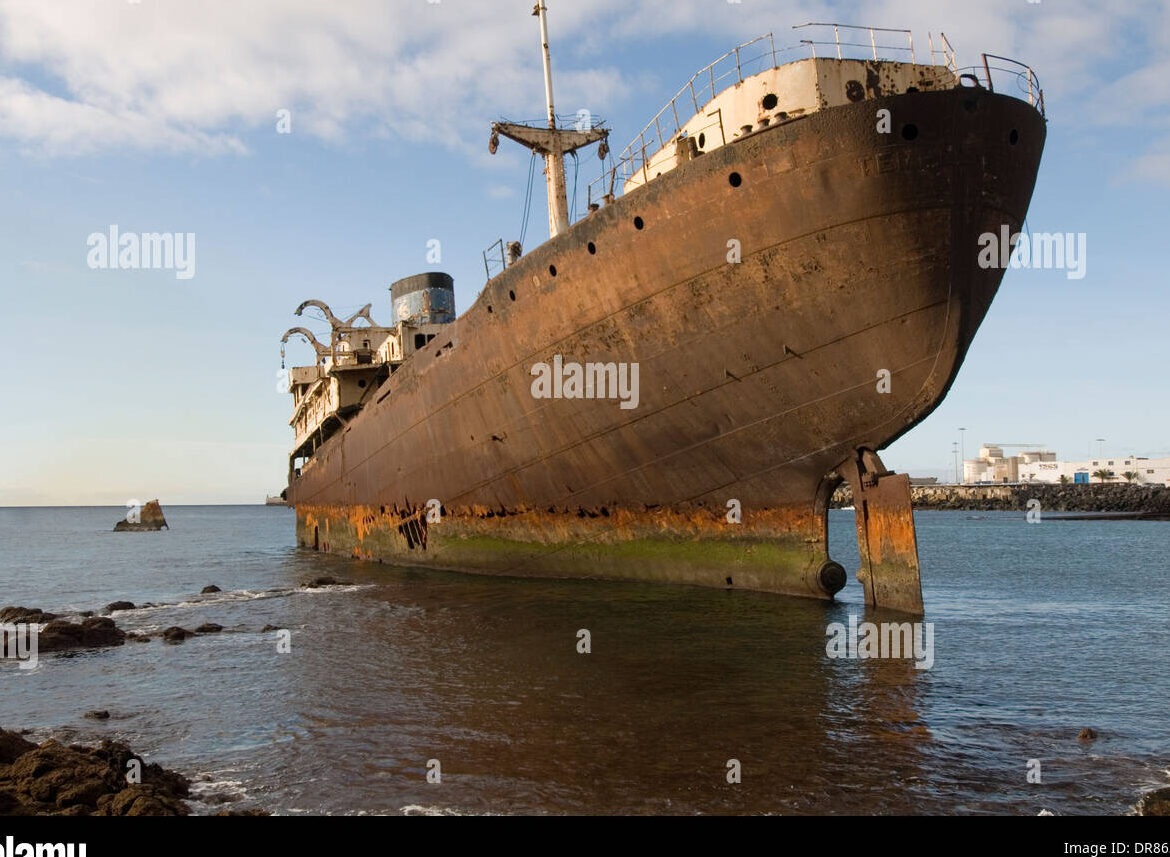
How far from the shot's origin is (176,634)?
13.3 meters

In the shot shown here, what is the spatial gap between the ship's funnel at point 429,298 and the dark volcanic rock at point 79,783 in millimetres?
22818

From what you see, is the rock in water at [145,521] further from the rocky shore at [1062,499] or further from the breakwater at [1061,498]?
the breakwater at [1061,498]

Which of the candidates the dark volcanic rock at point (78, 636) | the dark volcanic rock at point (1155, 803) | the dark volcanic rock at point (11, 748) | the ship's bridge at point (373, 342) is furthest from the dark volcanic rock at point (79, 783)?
the ship's bridge at point (373, 342)

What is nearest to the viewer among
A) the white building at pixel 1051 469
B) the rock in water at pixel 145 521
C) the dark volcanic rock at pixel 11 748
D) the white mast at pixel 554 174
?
the dark volcanic rock at pixel 11 748

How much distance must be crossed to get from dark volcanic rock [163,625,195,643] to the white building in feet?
324

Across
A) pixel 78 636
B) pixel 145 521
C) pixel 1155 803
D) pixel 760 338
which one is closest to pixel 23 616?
pixel 78 636

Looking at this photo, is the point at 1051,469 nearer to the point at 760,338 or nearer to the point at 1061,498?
the point at 1061,498

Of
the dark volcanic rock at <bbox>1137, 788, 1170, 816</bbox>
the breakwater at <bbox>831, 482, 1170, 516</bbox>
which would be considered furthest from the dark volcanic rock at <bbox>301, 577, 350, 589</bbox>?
the breakwater at <bbox>831, 482, 1170, 516</bbox>

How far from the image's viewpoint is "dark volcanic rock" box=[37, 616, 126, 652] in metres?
12.8

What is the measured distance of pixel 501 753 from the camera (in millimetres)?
6836

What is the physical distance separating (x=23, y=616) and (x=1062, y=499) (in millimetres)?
80987

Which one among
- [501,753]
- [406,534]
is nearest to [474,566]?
[406,534]

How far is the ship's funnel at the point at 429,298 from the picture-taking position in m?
28.8

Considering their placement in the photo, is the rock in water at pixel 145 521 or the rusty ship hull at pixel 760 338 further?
the rock in water at pixel 145 521
